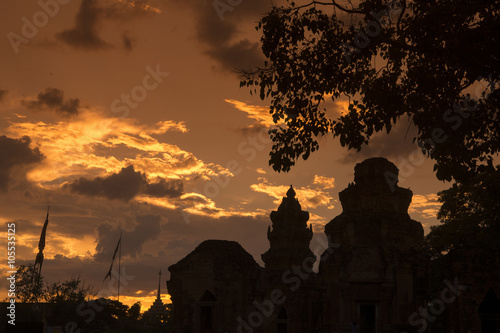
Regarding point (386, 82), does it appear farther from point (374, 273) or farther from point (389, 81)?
point (374, 273)

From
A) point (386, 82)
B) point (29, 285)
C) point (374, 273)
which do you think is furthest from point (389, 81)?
point (29, 285)

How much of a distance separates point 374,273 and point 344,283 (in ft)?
4.03

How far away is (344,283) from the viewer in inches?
929

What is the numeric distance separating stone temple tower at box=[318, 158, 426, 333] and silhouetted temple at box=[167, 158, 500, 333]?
0.13 ft

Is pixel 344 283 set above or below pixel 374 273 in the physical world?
below

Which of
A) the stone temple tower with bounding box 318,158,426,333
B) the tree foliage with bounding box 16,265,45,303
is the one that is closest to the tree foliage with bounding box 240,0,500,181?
the stone temple tower with bounding box 318,158,426,333

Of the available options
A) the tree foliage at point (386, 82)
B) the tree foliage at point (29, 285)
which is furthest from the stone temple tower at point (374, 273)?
the tree foliage at point (29, 285)

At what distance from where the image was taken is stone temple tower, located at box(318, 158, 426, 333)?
76.8ft

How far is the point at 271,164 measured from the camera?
49.4 feet

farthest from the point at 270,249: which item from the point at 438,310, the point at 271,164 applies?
the point at 271,164

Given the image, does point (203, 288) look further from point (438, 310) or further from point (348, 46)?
point (348, 46)

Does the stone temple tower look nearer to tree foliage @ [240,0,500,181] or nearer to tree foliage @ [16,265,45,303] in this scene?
tree foliage @ [240,0,500,181]

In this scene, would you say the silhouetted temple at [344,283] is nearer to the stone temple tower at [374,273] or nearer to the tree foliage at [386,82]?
the stone temple tower at [374,273]

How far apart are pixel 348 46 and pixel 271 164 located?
3377 mm
